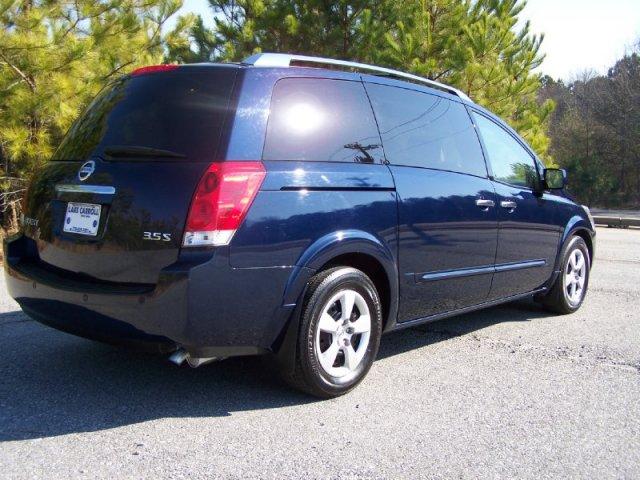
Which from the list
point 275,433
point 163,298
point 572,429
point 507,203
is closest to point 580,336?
point 507,203

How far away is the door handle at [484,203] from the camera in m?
4.71

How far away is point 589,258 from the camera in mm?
6418

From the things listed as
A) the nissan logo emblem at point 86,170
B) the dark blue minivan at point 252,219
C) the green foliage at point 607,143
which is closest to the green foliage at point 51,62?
the dark blue minivan at point 252,219

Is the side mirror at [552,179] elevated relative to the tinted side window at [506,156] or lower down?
lower down

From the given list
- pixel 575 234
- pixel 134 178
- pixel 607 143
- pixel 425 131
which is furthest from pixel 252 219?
pixel 607 143

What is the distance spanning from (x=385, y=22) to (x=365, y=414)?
1243cm

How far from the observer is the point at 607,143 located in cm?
3281

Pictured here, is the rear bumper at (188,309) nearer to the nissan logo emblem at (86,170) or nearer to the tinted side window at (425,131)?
the nissan logo emblem at (86,170)

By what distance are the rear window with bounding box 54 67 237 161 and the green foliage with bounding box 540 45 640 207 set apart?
98.6ft

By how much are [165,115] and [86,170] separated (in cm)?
51

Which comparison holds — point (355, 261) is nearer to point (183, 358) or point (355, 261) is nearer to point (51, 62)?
point (183, 358)

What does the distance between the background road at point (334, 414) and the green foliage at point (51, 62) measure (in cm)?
444

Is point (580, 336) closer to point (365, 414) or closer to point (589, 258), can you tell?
point (589, 258)

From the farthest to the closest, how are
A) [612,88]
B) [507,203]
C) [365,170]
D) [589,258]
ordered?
[612,88]
[589,258]
[507,203]
[365,170]
